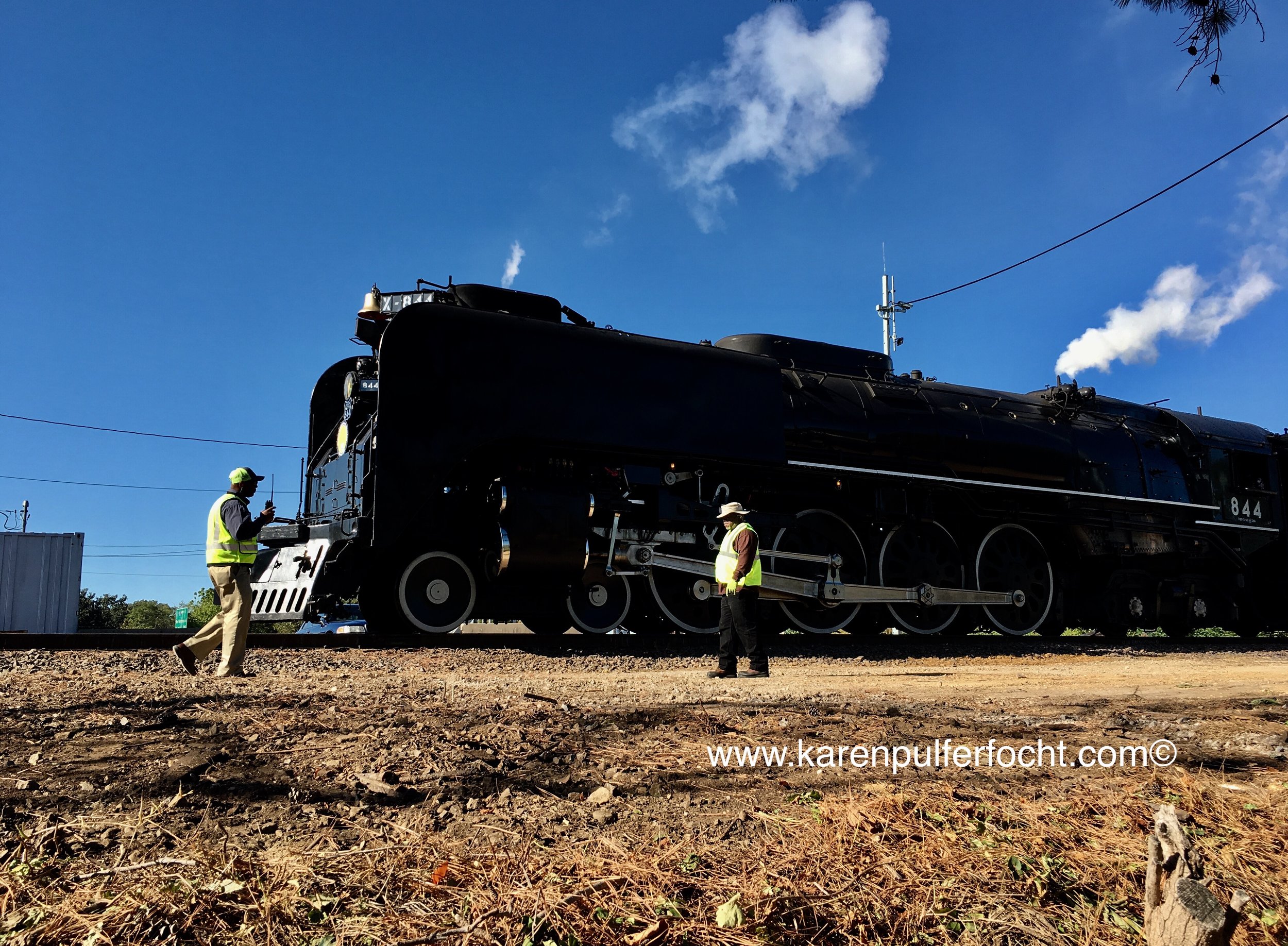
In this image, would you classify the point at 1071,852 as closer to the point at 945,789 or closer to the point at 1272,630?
the point at 945,789

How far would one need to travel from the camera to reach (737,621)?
704cm

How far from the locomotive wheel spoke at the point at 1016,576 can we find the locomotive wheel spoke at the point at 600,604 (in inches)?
211

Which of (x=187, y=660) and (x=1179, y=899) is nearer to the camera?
(x=1179, y=899)

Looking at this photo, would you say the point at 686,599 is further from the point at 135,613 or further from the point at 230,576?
the point at 135,613

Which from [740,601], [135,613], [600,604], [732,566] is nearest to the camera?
[740,601]

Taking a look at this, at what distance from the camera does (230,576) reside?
20.3 ft

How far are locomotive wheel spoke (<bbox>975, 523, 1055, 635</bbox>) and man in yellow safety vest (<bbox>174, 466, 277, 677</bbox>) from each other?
940cm

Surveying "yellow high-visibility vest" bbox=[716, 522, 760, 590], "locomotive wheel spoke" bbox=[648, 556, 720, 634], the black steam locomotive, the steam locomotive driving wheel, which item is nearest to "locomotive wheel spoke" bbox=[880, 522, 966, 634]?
the black steam locomotive

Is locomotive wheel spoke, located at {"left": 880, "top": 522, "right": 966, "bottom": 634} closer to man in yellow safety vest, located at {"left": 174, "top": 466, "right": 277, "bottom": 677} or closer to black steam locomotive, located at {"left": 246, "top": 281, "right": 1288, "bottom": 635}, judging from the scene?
black steam locomotive, located at {"left": 246, "top": 281, "right": 1288, "bottom": 635}

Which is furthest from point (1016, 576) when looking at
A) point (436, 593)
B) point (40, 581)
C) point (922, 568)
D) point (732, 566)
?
point (40, 581)

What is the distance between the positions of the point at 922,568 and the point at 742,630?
17.4 feet

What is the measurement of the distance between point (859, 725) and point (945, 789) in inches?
46.9

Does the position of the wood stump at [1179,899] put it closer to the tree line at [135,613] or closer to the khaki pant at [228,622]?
the khaki pant at [228,622]

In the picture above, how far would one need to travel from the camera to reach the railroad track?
784 cm
